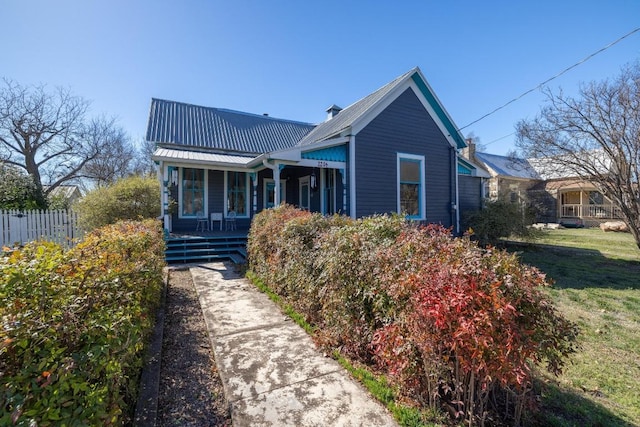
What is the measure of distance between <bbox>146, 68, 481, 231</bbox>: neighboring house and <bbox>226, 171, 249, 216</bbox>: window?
0.04 meters

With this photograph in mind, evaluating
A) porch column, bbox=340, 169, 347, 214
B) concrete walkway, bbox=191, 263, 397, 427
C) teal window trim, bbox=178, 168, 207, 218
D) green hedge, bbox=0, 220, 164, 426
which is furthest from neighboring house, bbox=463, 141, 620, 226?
green hedge, bbox=0, 220, 164, 426

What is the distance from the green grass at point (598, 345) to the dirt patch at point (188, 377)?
9.05ft

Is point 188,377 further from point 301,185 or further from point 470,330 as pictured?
point 301,185

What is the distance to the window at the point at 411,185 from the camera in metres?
10.6

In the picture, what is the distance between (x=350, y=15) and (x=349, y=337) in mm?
10831

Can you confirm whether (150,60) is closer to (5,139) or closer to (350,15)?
(350,15)

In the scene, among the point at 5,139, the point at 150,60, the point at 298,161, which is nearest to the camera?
the point at 298,161

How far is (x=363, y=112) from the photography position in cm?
962

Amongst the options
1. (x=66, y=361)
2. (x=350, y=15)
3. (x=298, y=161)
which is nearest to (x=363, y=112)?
(x=298, y=161)

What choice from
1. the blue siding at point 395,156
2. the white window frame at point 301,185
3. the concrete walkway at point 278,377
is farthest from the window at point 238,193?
the concrete walkway at point 278,377

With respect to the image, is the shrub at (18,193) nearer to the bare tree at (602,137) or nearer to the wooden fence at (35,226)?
the wooden fence at (35,226)

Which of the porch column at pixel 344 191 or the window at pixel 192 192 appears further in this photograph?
the window at pixel 192 192

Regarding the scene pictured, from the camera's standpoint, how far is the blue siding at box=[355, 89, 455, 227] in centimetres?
984

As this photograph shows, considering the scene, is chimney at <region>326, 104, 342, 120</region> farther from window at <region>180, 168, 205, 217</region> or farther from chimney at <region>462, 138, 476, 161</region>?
chimney at <region>462, 138, 476, 161</region>
